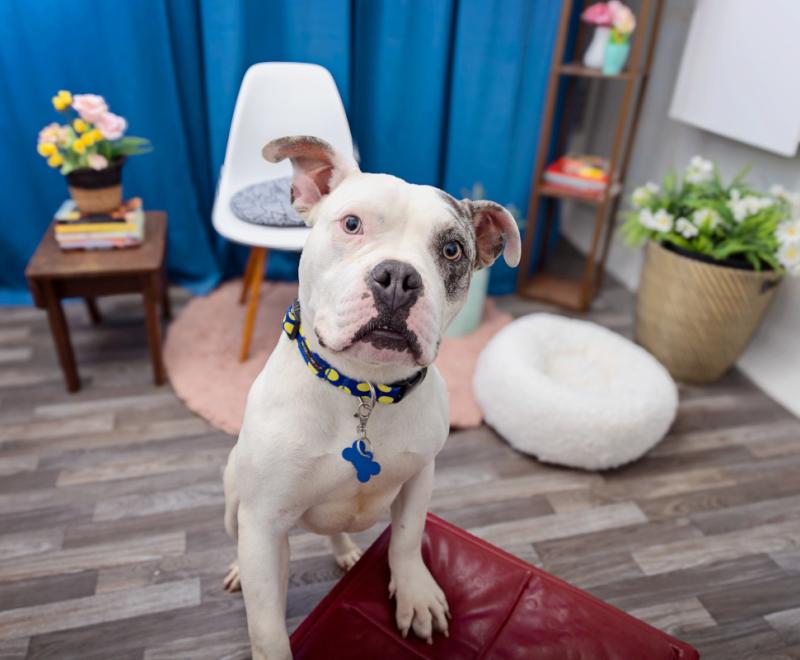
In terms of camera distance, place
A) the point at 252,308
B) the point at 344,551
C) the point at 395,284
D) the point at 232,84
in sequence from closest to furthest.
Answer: the point at 395,284, the point at 344,551, the point at 252,308, the point at 232,84

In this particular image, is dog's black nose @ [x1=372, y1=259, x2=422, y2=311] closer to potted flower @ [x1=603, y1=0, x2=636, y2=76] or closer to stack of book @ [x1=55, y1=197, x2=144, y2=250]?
stack of book @ [x1=55, y1=197, x2=144, y2=250]

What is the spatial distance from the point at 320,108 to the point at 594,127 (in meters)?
1.68

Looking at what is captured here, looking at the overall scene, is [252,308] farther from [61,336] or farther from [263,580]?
[263,580]

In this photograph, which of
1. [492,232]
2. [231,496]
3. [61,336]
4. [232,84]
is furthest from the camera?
[232,84]

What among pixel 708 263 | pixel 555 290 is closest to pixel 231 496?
pixel 708 263

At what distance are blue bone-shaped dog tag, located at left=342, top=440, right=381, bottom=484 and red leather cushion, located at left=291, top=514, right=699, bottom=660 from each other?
32 cm

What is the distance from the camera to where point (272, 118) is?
6.73 ft

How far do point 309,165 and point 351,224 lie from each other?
6.2 inches

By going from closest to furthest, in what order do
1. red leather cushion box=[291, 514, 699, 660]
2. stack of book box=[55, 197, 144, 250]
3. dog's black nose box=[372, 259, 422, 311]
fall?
dog's black nose box=[372, 259, 422, 311], red leather cushion box=[291, 514, 699, 660], stack of book box=[55, 197, 144, 250]

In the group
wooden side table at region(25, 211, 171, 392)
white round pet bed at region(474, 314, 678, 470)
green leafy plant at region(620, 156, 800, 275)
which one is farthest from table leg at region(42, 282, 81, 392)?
green leafy plant at region(620, 156, 800, 275)

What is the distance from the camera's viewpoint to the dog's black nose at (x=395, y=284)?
0.72m

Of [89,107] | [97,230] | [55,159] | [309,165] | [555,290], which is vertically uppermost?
[309,165]

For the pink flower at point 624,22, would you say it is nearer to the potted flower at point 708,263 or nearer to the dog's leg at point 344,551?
the potted flower at point 708,263

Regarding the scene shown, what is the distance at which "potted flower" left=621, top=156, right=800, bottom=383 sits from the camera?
1.92 metres
